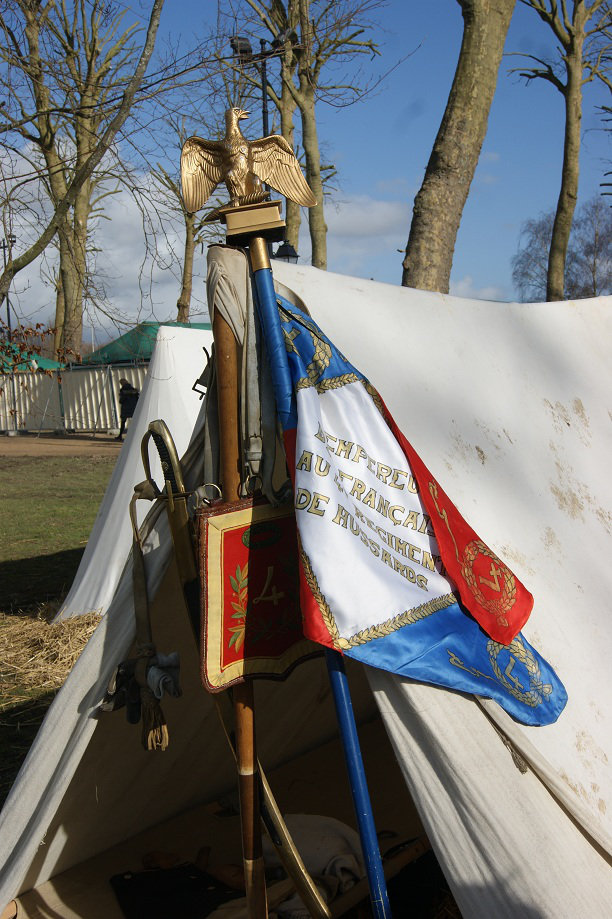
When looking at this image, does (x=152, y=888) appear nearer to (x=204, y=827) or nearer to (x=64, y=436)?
(x=204, y=827)

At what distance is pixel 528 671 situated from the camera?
A: 2008 millimetres

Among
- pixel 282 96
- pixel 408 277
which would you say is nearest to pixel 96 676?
pixel 408 277

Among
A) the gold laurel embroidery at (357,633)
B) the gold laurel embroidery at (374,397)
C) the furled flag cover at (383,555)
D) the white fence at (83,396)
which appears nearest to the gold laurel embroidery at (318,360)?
the furled flag cover at (383,555)

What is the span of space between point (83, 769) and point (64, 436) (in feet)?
70.3

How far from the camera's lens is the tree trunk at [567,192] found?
1123cm

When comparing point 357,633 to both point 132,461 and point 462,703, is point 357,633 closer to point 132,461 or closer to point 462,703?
point 462,703

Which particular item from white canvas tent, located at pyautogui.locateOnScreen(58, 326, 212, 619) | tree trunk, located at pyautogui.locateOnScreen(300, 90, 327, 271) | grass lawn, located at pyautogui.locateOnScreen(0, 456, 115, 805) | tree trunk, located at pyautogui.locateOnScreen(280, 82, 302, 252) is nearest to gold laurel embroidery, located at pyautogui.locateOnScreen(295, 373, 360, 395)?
grass lawn, located at pyautogui.locateOnScreen(0, 456, 115, 805)

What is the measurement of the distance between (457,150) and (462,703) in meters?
4.41

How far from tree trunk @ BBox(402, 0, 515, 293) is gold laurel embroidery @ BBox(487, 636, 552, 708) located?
3562 millimetres

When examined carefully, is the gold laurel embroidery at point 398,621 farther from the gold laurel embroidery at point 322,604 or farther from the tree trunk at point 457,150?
the tree trunk at point 457,150

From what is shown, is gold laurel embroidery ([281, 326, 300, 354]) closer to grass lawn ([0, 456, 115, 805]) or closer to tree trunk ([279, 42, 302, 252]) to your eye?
grass lawn ([0, 456, 115, 805])

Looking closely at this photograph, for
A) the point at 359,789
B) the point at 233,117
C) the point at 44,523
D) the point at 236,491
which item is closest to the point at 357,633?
the point at 359,789

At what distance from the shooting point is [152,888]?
261 cm

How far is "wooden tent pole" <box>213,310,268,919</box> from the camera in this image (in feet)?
6.63
